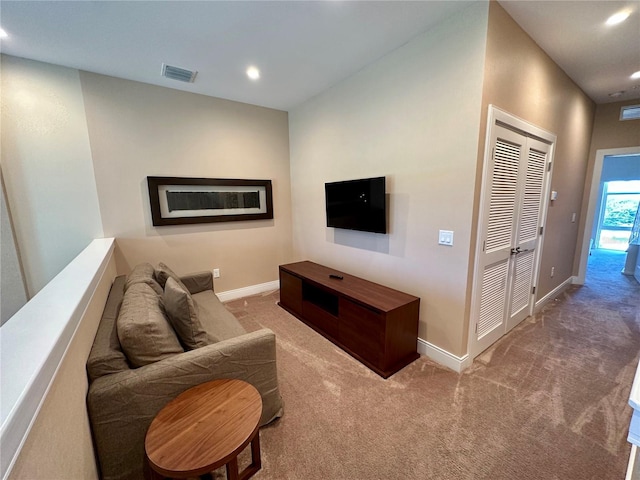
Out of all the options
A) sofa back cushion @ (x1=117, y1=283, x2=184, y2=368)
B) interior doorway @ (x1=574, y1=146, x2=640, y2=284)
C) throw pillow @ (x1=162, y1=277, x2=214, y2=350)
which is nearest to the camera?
sofa back cushion @ (x1=117, y1=283, x2=184, y2=368)

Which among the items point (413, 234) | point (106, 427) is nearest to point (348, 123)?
point (413, 234)

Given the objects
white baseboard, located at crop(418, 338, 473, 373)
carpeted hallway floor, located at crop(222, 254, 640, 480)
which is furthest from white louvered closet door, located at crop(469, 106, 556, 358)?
carpeted hallway floor, located at crop(222, 254, 640, 480)

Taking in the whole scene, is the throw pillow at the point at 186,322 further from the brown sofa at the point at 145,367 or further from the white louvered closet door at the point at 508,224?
the white louvered closet door at the point at 508,224

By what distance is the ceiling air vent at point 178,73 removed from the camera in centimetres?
259

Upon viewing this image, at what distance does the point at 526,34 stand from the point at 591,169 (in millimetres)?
2988

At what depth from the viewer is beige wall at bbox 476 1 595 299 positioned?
1906 millimetres

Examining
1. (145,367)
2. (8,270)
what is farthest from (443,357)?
(8,270)

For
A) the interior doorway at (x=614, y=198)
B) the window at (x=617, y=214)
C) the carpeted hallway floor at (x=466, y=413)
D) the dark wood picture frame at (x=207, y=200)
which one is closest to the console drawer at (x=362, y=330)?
the carpeted hallway floor at (x=466, y=413)

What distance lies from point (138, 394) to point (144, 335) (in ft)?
0.87

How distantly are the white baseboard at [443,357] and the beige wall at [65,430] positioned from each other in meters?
2.32

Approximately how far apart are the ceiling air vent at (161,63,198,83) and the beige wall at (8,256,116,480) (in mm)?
2457

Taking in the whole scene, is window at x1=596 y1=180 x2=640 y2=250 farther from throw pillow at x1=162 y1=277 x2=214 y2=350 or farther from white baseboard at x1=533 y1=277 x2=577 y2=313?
throw pillow at x1=162 y1=277 x2=214 y2=350

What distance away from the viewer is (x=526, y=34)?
214 cm

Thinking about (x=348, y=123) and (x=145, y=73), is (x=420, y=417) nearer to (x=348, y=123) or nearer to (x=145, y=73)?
(x=348, y=123)
